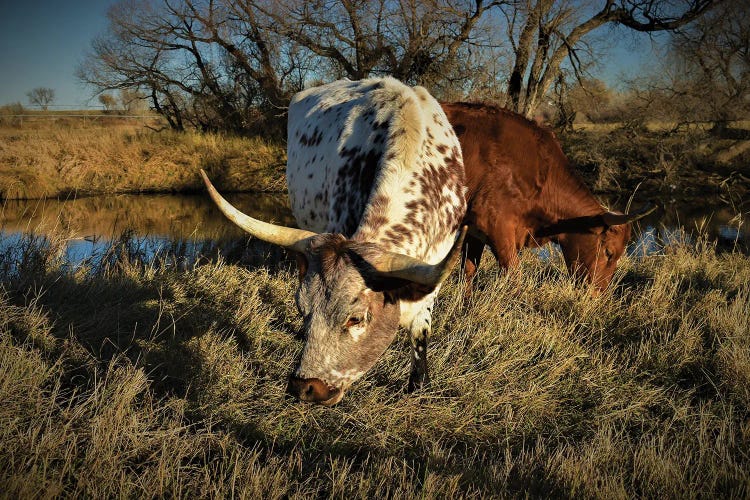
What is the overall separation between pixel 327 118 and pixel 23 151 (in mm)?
15198

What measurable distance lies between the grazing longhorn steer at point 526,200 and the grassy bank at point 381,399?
434 mm

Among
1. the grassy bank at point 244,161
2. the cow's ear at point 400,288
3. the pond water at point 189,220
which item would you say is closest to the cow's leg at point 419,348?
the cow's ear at point 400,288

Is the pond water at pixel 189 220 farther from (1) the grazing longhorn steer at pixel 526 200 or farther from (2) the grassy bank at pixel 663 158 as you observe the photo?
(1) the grazing longhorn steer at pixel 526 200

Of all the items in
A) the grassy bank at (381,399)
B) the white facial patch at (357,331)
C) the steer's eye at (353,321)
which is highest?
the steer's eye at (353,321)

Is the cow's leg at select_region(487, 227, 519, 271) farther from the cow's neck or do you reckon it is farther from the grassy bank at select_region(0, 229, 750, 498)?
the cow's neck

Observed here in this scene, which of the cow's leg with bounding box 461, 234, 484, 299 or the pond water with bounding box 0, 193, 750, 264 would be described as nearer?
the cow's leg with bounding box 461, 234, 484, 299

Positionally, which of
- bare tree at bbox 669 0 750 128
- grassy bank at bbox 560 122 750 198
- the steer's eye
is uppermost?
bare tree at bbox 669 0 750 128

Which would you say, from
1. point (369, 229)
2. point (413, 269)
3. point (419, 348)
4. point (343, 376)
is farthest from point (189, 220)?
point (413, 269)

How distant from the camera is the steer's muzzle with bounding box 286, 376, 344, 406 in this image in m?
2.59

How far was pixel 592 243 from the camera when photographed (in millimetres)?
5168

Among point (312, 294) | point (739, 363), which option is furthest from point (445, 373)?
point (739, 363)

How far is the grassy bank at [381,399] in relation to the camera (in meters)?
2.39

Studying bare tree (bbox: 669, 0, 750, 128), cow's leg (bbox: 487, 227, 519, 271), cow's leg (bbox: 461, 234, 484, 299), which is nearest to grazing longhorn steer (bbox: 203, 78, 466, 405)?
cow's leg (bbox: 487, 227, 519, 271)

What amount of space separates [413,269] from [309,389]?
0.81 m
